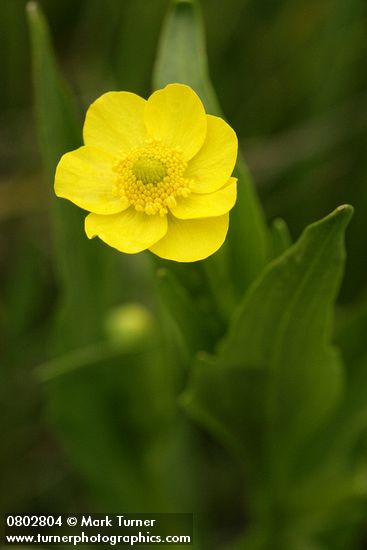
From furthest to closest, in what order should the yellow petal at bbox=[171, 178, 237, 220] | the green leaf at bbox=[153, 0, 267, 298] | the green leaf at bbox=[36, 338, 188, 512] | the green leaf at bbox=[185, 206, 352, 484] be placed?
the green leaf at bbox=[36, 338, 188, 512] → the green leaf at bbox=[153, 0, 267, 298] → the green leaf at bbox=[185, 206, 352, 484] → the yellow petal at bbox=[171, 178, 237, 220]

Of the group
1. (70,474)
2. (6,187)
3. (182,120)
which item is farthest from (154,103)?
(70,474)

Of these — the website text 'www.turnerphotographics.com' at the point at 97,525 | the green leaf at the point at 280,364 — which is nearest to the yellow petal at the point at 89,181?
the green leaf at the point at 280,364

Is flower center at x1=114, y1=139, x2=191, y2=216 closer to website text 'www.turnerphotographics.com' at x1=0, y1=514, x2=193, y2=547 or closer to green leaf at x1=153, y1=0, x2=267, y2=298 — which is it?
green leaf at x1=153, y1=0, x2=267, y2=298

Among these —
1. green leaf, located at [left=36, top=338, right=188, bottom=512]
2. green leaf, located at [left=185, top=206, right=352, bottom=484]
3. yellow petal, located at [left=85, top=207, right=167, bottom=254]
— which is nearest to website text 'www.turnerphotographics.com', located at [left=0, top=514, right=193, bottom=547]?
green leaf, located at [left=36, top=338, right=188, bottom=512]

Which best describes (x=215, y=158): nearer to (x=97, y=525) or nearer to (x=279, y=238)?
(x=279, y=238)

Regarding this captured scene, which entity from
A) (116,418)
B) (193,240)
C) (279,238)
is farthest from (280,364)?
(116,418)

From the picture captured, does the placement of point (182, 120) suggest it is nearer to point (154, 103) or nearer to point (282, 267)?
point (154, 103)

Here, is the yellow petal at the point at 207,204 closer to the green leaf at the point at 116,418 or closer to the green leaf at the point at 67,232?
the green leaf at the point at 67,232

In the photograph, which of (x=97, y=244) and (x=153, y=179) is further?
(x=97, y=244)
